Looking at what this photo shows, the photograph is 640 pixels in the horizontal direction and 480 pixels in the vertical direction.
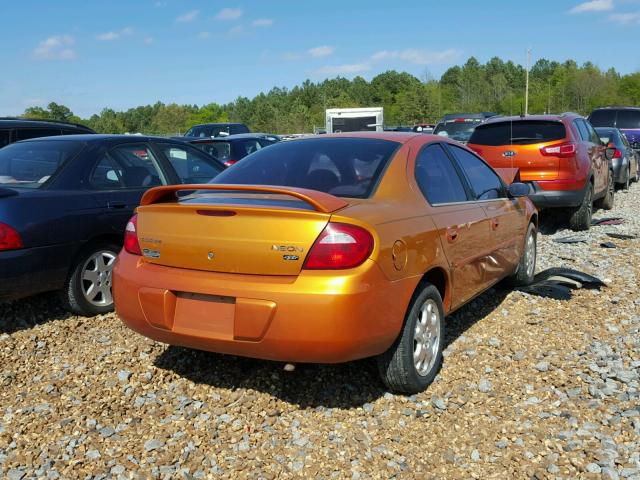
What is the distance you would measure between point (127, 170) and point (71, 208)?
0.85 metres

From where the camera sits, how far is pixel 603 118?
2091 centimetres

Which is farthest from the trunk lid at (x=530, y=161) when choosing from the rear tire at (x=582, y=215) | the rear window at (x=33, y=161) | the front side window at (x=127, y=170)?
the rear window at (x=33, y=161)

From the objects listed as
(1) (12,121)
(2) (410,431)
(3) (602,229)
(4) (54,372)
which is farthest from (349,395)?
(3) (602,229)

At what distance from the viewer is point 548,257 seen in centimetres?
763

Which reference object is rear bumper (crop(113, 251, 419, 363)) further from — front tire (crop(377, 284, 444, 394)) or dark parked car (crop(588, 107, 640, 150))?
dark parked car (crop(588, 107, 640, 150))

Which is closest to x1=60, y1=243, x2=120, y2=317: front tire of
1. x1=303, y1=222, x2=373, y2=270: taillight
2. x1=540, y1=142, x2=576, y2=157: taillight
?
x1=303, y1=222, x2=373, y2=270: taillight

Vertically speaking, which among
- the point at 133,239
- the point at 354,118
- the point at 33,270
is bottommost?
the point at 33,270

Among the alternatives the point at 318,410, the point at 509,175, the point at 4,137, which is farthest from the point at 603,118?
the point at 318,410

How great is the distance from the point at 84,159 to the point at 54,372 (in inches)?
78.2

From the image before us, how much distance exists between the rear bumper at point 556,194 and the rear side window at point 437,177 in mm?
4379

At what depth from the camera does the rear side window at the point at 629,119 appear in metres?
20.5

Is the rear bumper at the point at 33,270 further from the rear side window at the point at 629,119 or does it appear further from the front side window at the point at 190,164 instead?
the rear side window at the point at 629,119

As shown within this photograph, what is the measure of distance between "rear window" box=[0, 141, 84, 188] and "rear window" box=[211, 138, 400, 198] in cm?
179

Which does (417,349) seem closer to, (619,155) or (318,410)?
(318,410)
